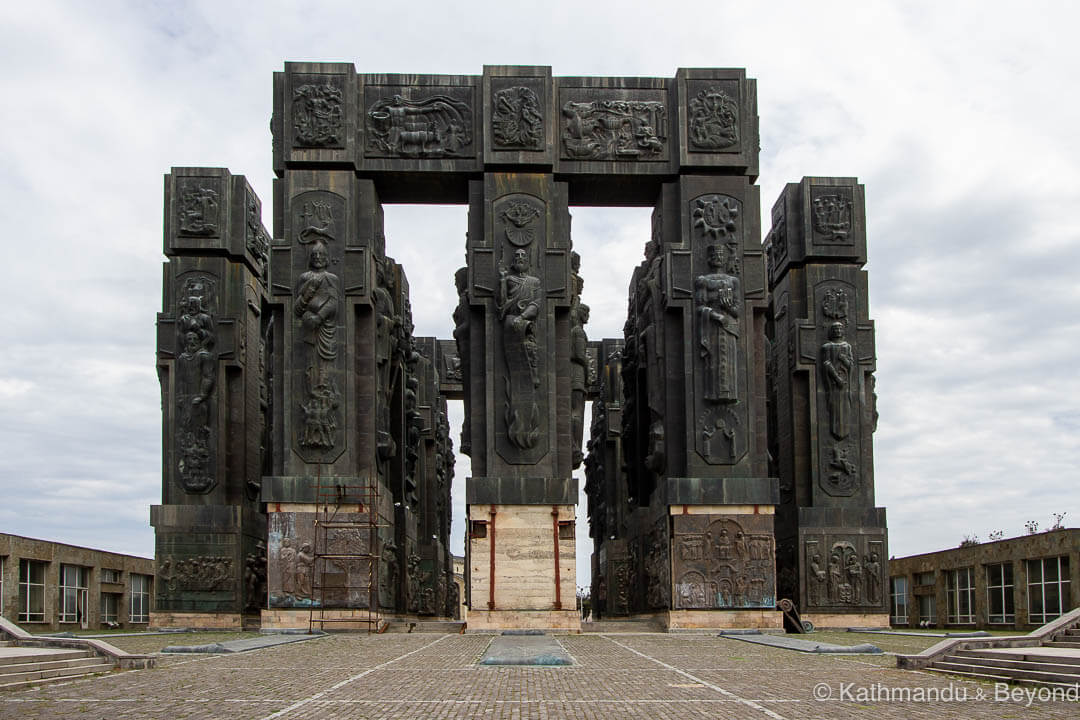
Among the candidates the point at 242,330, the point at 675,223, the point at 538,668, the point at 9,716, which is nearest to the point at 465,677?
the point at 538,668

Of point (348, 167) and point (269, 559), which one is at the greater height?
point (348, 167)

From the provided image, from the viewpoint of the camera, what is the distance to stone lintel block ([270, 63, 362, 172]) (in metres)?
32.7

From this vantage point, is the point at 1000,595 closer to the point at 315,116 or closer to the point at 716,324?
the point at 716,324

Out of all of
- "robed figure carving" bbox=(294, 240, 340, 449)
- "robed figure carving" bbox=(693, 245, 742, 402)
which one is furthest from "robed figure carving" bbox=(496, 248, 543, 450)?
"robed figure carving" bbox=(294, 240, 340, 449)

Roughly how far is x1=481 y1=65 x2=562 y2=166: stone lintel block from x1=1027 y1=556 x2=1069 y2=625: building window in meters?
16.9

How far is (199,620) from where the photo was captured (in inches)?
1340

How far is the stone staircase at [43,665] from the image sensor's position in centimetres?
1653

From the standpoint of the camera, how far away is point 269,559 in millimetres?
31406

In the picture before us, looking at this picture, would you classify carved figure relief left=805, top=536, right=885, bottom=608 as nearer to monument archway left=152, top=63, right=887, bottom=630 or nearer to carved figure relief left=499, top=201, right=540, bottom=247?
monument archway left=152, top=63, right=887, bottom=630

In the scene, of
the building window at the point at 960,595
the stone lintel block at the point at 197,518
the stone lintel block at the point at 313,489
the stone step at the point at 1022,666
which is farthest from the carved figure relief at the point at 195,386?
the building window at the point at 960,595

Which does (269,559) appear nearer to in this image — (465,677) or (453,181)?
(453,181)

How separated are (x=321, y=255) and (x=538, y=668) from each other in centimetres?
1644

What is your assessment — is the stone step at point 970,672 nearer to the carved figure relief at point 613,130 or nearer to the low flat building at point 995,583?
the low flat building at point 995,583

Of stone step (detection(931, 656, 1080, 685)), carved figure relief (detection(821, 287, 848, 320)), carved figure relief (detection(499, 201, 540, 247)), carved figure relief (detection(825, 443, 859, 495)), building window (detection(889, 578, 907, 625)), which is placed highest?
carved figure relief (detection(499, 201, 540, 247))
